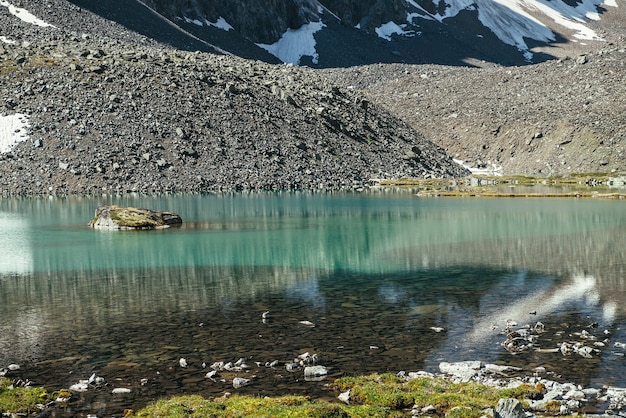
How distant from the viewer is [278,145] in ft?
378

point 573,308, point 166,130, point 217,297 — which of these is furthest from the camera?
point 166,130

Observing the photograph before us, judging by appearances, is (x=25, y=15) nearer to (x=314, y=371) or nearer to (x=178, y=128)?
(x=178, y=128)

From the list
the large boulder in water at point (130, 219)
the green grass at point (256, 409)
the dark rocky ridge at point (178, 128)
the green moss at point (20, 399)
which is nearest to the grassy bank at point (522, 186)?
the dark rocky ridge at point (178, 128)

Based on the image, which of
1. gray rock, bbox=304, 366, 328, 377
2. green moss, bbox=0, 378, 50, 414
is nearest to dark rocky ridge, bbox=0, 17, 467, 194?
green moss, bbox=0, 378, 50, 414

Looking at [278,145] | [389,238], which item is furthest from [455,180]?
[389,238]

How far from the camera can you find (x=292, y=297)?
32188mm

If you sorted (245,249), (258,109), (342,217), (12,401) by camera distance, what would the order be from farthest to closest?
(258,109) → (342,217) → (245,249) → (12,401)

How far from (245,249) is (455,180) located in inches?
3385

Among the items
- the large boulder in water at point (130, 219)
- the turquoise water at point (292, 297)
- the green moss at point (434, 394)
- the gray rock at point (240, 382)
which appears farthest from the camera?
the large boulder in water at point (130, 219)

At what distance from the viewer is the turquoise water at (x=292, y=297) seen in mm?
22125

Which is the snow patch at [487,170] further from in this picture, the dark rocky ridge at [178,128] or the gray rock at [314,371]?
the gray rock at [314,371]

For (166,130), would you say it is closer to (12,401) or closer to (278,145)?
(278,145)

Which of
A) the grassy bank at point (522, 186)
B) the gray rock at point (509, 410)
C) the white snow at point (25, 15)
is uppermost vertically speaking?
the white snow at point (25, 15)

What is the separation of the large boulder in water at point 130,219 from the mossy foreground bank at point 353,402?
41.2 metres
